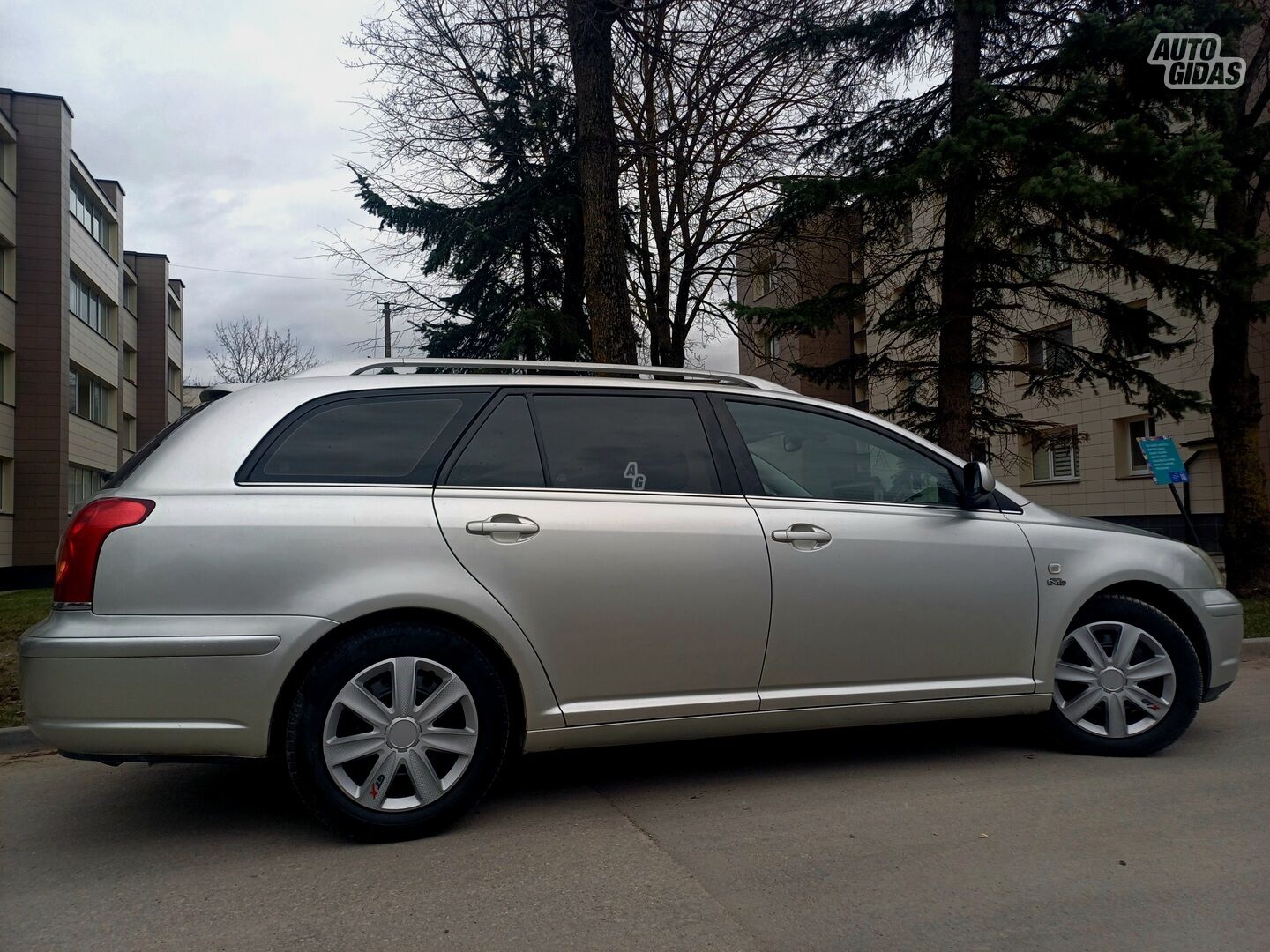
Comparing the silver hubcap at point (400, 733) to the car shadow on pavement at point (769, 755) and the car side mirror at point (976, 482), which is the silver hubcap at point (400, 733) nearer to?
the car shadow on pavement at point (769, 755)

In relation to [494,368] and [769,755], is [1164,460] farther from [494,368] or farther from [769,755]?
[494,368]

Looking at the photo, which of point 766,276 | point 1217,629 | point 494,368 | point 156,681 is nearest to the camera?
point 156,681

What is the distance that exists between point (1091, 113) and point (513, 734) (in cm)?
847

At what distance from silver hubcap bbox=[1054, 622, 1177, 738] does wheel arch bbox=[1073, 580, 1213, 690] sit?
20 cm

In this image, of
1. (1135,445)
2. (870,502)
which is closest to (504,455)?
(870,502)

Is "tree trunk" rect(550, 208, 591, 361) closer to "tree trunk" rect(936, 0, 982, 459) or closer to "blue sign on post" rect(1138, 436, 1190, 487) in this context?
"tree trunk" rect(936, 0, 982, 459)

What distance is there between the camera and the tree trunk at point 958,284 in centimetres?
1072

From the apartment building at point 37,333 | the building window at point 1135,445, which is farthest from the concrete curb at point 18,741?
the apartment building at point 37,333

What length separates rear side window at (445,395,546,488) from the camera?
3990 mm

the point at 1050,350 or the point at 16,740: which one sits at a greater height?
the point at 1050,350

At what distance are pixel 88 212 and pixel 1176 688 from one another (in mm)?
37549

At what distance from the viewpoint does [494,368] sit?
445 centimetres

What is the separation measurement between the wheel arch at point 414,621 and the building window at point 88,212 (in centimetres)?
3290

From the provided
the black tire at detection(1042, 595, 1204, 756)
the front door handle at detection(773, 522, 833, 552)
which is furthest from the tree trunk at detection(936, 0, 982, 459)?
the front door handle at detection(773, 522, 833, 552)
